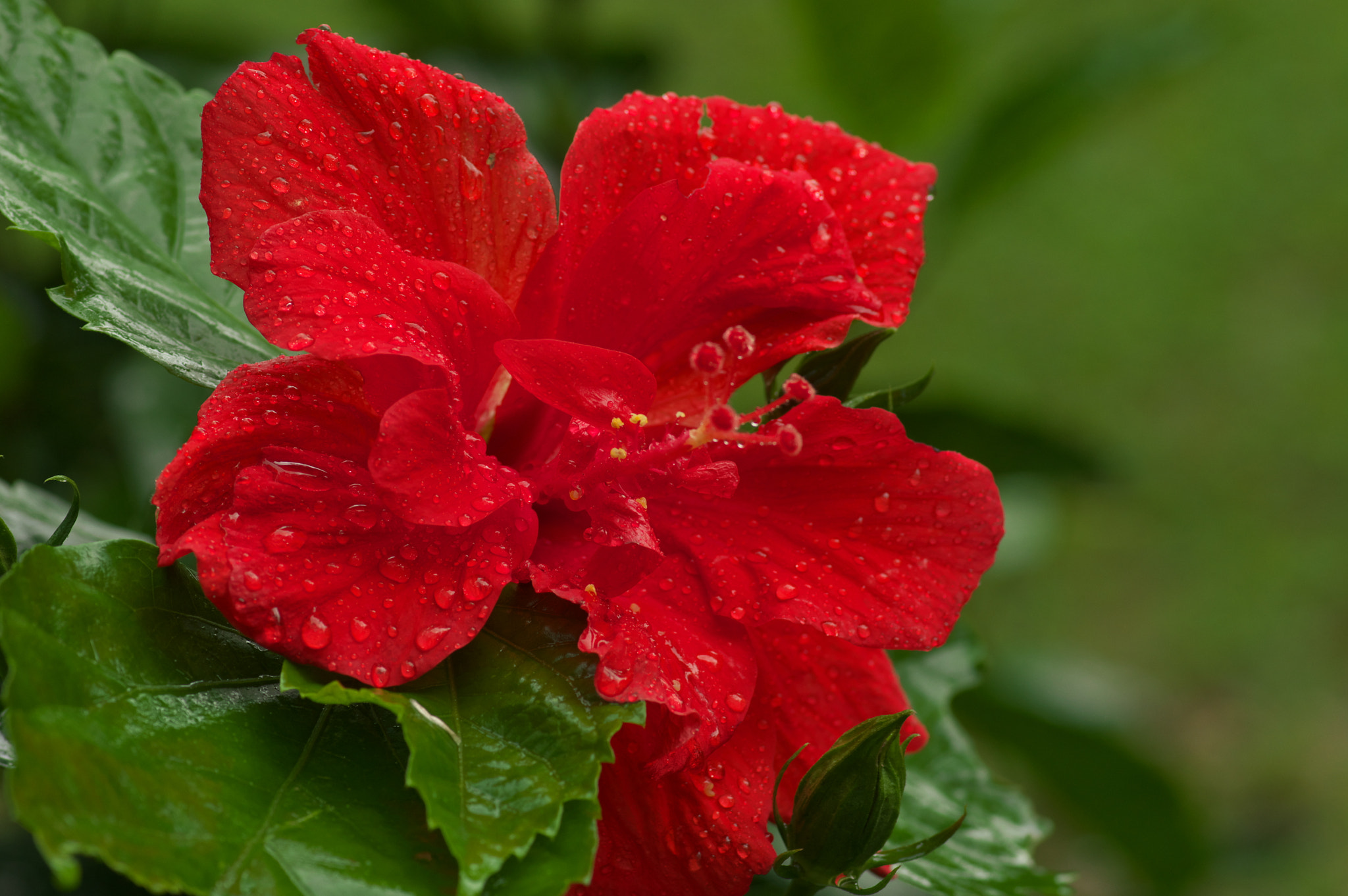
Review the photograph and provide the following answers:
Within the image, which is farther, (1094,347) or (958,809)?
(1094,347)

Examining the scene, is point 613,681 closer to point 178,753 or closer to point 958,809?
point 178,753

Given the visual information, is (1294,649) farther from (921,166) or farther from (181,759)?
(181,759)

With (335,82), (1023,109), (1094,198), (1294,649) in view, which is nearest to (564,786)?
(335,82)

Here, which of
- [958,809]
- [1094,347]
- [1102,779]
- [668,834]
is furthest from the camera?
[1094,347]

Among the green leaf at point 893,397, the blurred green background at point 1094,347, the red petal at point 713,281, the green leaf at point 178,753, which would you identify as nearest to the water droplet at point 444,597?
the green leaf at point 178,753

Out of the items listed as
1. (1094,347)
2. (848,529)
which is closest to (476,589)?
(848,529)

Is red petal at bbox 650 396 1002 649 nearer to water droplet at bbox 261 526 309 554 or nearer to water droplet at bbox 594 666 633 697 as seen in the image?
water droplet at bbox 594 666 633 697

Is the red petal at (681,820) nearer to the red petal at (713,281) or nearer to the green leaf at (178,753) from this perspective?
the green leaf at (178,753)

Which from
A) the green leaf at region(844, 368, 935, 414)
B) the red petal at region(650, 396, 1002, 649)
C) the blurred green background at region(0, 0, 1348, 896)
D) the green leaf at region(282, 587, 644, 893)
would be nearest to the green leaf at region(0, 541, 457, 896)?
the green leaf at region(282, 587, 644, 893)
